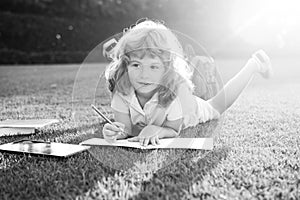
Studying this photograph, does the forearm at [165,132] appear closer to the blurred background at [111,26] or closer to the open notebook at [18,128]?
the open notebook at [18,128]

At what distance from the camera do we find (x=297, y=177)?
1.21 m

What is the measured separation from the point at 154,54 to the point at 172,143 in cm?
37

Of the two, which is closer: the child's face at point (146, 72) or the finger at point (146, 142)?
the finger at point (146, 142)

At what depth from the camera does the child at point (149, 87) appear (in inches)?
66.3

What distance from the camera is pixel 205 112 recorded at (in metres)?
2.16

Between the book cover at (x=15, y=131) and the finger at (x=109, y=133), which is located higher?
the finger at (x=109, y=133)

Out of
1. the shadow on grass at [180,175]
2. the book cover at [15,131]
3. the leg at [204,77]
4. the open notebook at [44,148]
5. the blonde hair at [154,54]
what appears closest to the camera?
the shadow on grass at [180,175]

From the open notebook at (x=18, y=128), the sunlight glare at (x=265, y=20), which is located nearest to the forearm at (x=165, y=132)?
the open notebook at (x=18, y=128)

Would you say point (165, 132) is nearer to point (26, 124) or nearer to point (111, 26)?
point (26, 124)

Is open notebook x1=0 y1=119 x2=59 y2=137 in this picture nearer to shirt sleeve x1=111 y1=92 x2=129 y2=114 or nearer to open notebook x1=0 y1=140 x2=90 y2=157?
open notebook x1=0 y1=140 x2=90 y2=157

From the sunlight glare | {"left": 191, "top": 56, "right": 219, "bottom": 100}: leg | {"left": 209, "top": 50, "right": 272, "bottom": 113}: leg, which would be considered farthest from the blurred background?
{"left": 191, "top": 56, "right": 219, "bottom": 100}: leg

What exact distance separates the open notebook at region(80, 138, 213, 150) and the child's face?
25 centimetres

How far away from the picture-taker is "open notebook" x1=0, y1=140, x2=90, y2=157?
4.85 feet

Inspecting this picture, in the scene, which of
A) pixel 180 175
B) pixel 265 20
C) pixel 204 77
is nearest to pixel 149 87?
pixel 180 175
